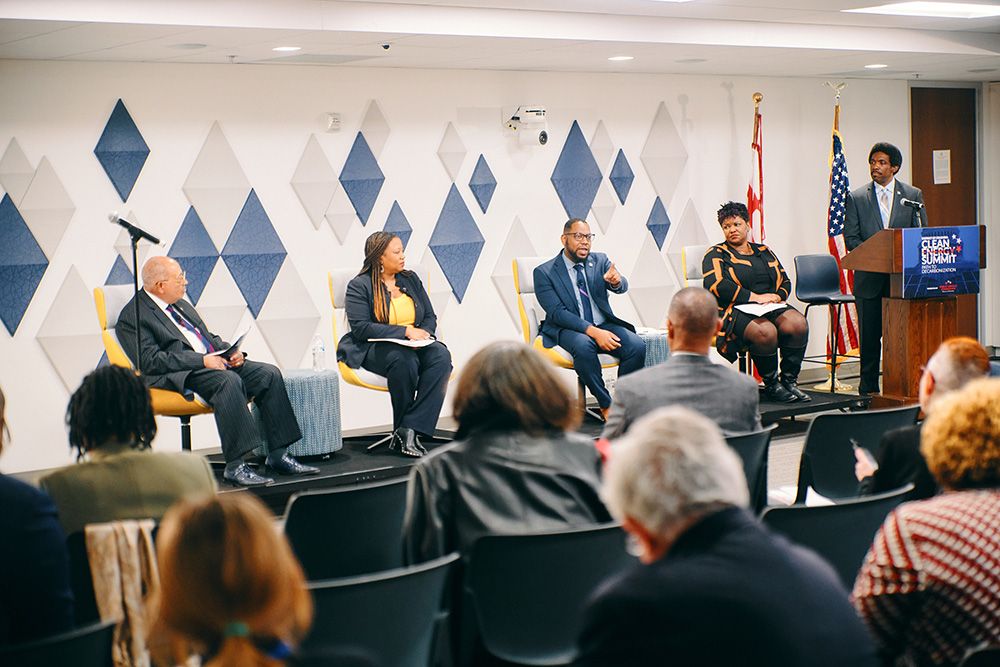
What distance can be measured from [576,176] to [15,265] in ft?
13.1

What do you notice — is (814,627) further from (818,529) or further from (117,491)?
(117,491)

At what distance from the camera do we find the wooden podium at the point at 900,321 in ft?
25.0

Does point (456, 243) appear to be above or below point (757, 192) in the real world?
below

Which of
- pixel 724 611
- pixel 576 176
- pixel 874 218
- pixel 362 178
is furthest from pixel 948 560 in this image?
pixel 576 176

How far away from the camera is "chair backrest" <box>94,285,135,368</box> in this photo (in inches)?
240

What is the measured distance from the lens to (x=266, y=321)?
7.85 meters

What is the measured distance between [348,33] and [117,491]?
409cm

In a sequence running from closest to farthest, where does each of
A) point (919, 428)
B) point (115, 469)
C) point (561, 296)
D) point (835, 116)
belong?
point (115, 469), point (919, 428), point (561, 296), point (835, 116)

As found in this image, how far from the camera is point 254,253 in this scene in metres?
7.77

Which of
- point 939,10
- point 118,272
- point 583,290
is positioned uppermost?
point 939,10

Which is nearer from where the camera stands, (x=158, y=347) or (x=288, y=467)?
(x=158, y=347)

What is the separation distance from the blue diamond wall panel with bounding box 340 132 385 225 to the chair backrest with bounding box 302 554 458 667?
5.67m

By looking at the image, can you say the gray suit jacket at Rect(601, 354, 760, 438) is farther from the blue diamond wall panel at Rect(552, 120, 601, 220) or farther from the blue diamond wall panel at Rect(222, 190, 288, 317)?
the blue diamond wall panel at Rect(552, 120, 601, 220)

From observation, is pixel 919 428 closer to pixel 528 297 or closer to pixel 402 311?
pixel 402 311
